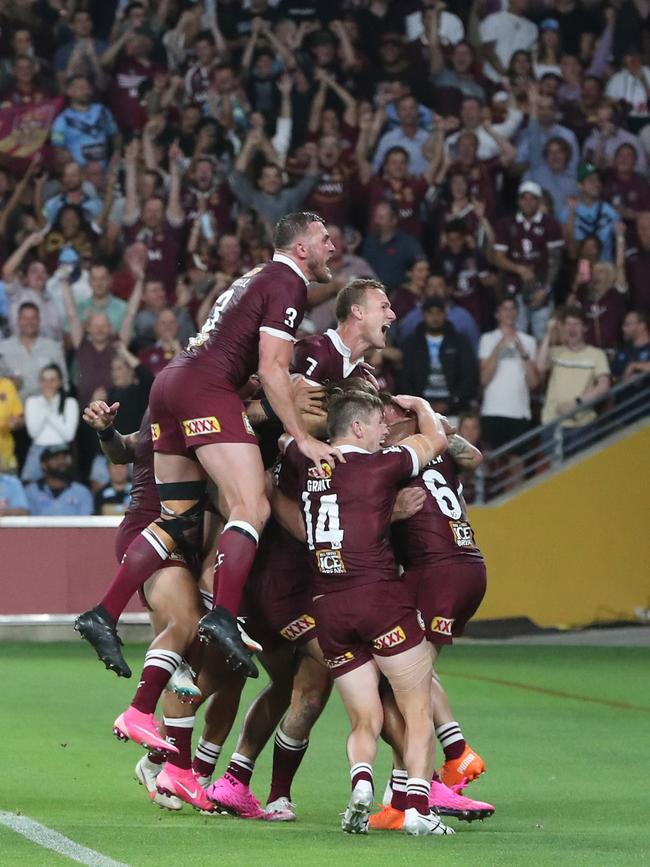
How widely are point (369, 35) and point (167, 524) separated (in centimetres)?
1258

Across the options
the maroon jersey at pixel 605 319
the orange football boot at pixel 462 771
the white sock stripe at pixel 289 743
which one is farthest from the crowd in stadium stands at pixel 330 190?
the orange football boot at pixel 462 771

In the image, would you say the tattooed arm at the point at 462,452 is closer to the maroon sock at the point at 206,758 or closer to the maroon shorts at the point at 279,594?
the maroon shorts at the point at 279,594

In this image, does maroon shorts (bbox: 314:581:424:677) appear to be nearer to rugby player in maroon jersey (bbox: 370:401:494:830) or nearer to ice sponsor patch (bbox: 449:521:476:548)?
rugby player in maroon jersey (bbox: 370:401:494:830)

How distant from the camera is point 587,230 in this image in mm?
17938

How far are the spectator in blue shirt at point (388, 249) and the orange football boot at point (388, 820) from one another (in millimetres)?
10301

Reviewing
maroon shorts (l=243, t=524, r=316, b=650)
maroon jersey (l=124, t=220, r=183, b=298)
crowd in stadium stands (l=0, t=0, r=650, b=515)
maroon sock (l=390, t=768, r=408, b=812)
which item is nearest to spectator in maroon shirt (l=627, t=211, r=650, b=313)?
crowd in stadium stands (l=0, t=0, r=650, b=515)

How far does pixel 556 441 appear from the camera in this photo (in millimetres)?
16406

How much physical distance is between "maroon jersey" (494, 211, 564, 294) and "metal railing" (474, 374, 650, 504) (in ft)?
5.08

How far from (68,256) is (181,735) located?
10.1 meters

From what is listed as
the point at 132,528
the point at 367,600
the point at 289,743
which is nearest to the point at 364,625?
the point at 367,600

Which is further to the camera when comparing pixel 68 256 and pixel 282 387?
pixel 68 256

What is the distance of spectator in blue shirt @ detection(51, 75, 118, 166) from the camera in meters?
18.3

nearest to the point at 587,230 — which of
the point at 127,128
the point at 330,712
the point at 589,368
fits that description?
the point at 589,368

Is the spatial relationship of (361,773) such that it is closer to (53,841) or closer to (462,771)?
(462,771)
